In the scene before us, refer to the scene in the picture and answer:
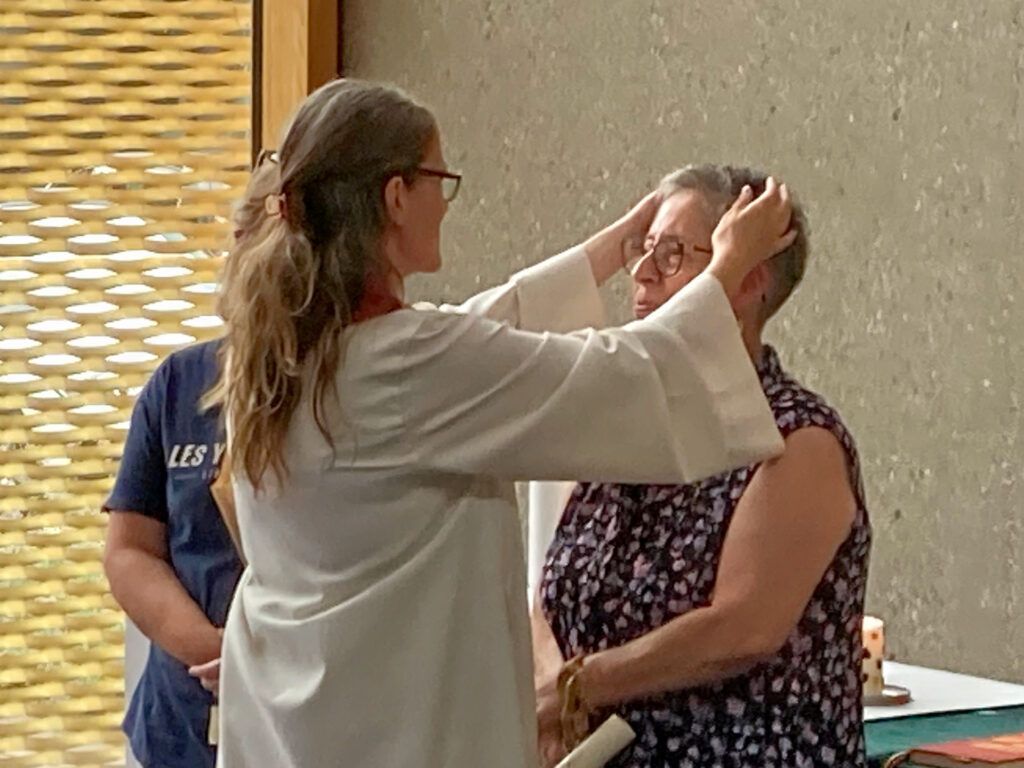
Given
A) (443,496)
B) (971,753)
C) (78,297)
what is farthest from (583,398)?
(78,297)

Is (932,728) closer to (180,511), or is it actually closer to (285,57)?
(180,511)

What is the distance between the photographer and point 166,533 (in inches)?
102

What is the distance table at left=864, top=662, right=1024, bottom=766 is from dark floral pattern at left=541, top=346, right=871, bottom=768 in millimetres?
252

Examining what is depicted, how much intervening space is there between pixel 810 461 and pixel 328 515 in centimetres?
56

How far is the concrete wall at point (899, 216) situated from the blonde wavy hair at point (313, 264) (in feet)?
4.43

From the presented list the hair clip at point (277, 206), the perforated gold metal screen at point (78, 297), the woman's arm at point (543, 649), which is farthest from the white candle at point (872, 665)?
the perforated gold metal screen at point (78, 297)

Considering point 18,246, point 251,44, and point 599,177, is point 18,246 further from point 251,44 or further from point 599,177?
point 599,177

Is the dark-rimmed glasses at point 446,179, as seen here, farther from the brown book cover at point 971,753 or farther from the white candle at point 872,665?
the white candle at point 872,665

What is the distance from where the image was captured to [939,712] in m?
2.64

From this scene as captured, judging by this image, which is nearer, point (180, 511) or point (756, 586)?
point (756, 586)

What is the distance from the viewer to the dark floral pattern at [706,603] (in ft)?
6.78

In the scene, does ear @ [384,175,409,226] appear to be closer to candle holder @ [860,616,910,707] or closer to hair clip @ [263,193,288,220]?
hair clip @ [263,193,288,220]

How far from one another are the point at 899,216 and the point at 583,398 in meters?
1.38

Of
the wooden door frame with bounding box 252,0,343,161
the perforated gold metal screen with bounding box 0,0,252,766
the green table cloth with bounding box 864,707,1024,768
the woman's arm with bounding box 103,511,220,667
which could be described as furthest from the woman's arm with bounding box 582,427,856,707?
the wooden door frame with bounding box 252,0,343,161
